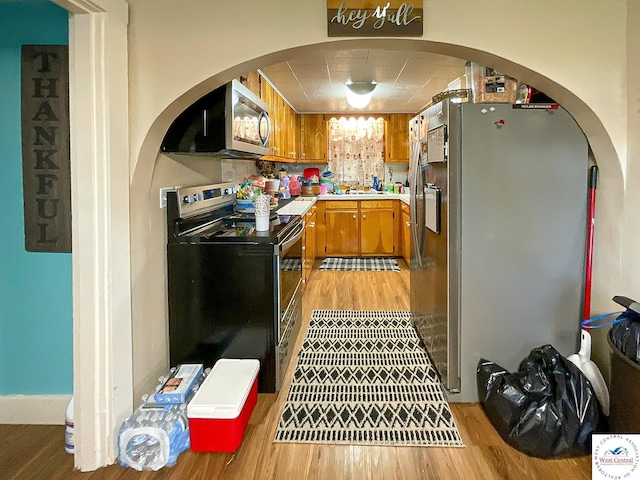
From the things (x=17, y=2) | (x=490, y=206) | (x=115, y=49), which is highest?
(x=17, y=2)

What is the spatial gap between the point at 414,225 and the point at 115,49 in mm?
2150

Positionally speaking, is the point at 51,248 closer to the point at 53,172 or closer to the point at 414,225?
the point at 53,172

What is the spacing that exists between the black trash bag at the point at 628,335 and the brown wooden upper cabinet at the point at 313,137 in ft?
17.3

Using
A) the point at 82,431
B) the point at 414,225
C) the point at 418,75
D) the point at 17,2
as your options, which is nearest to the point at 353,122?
the point at 418,75

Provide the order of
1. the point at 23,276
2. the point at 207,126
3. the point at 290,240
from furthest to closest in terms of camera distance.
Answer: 1. the point at 290,240
2. the point at 207,126
3. the point at 23,276

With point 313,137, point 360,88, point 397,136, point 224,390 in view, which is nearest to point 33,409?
point 224,390

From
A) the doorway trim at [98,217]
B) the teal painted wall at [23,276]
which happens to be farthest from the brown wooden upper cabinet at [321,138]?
the doorway trim at [98,217]

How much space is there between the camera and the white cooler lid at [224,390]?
1.97 metres

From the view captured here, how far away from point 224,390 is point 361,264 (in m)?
4.04

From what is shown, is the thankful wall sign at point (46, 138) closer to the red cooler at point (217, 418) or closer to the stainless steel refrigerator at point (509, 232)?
the red cooler at point (217, 418)

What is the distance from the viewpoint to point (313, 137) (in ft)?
21.9

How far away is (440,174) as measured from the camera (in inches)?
98.8

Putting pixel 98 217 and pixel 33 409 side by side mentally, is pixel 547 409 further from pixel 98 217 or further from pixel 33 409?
pixel 33 409

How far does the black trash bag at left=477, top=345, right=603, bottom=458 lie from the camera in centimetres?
189
